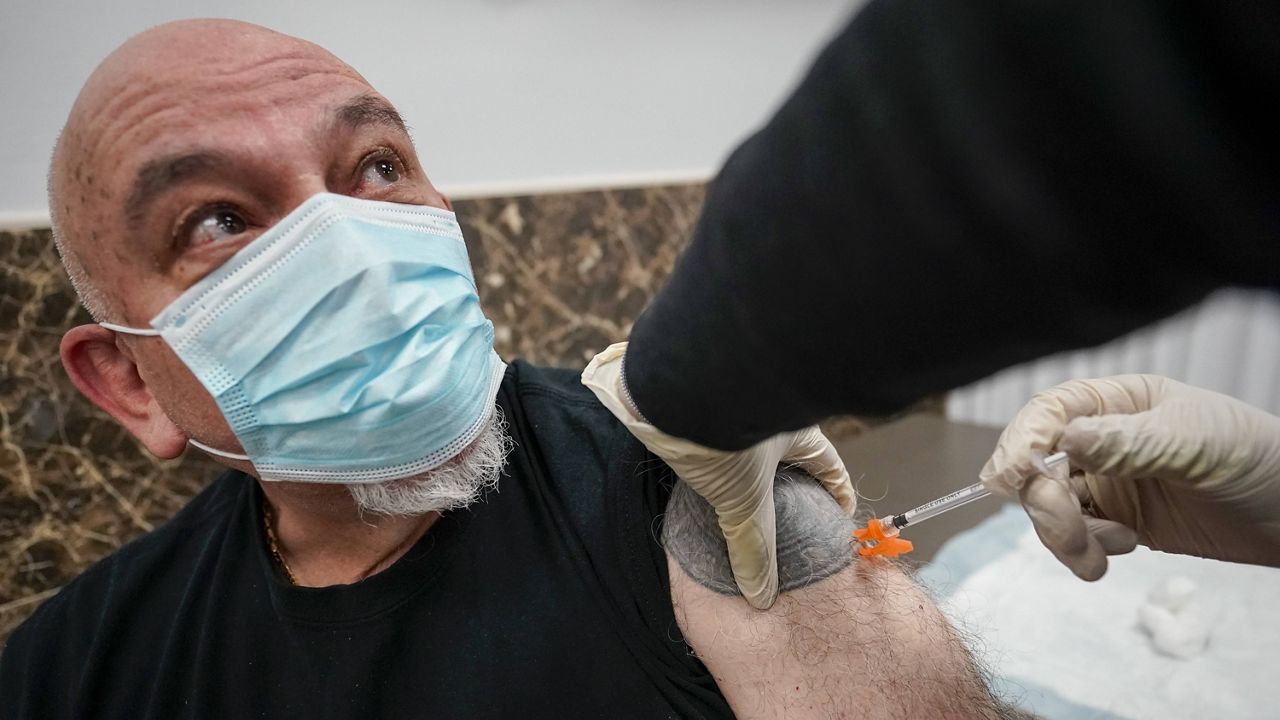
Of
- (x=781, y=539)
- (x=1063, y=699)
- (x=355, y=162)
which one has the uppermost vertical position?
(x=355, y=162)

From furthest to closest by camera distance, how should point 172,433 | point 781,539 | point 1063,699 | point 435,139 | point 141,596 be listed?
1. point 435,139
2. point 1063,699
3. point 141,596
4. point 172,433
5. point 781,539

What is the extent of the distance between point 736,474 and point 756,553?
13cm

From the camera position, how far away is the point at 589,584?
1.06 m

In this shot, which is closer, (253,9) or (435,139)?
(253,9)

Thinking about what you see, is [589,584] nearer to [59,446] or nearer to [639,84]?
[59,446]

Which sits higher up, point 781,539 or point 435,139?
point 435,139

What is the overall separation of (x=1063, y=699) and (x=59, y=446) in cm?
216

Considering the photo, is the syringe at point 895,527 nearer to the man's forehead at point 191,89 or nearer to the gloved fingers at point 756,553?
the gloved fingers at point 756,553

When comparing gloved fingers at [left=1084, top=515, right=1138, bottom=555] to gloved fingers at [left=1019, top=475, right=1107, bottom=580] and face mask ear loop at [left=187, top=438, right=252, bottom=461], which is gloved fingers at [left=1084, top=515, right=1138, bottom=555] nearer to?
gloved fingers at [left=1019, top=475, right=1107, bottom=580]

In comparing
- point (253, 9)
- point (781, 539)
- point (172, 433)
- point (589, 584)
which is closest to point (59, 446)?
point (172, 433)

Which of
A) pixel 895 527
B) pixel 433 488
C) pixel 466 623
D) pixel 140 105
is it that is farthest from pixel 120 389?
pixel 895 527

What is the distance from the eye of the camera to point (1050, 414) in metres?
0.82

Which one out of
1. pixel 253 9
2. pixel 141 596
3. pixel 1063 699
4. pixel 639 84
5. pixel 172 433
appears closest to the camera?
pixel 172 433

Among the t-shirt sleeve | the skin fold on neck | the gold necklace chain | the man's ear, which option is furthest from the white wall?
the t-shirt sleeve
